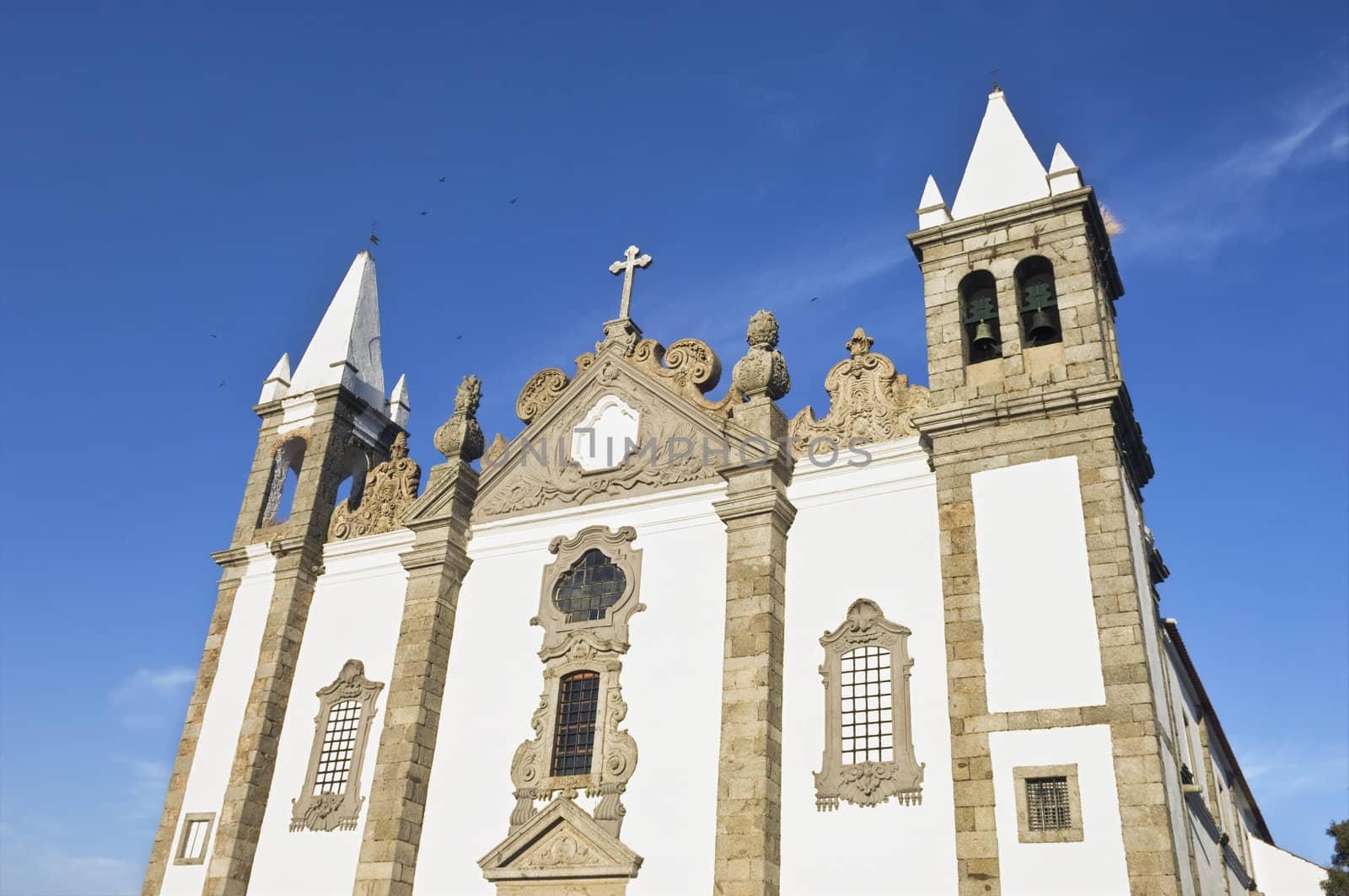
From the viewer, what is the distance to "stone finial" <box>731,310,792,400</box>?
18391 millimetres

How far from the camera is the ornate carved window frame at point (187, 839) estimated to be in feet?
Result: 63.6

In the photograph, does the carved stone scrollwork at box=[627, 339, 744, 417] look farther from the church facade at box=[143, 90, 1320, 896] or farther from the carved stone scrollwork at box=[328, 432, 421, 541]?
the carved stone scrollwork at box=[328, 432, 421, 541]

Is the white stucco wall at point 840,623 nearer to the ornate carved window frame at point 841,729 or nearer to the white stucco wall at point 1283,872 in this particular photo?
the ornate carved window frame at point 841,729

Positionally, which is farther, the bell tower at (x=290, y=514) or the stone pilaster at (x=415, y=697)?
the bell tower at (x=290, y=514)

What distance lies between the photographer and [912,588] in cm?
1582

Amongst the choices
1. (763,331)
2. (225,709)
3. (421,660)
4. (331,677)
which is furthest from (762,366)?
(225,709)

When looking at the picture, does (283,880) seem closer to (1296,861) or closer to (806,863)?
(806,863)

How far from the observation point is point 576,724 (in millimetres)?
17469

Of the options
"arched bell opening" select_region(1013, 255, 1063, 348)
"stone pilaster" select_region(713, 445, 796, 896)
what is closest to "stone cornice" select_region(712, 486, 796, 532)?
"stone pilaster" select_region(713, 445, 796, 896)

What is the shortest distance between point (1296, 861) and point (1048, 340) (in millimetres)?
15204

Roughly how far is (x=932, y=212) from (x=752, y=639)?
293 inches

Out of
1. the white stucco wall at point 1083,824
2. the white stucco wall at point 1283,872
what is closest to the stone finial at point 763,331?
the white stucco wall at point 1083,824

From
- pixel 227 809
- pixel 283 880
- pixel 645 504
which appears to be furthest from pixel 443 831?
pixel 645 504

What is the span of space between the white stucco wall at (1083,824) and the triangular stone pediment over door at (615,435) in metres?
6.27
